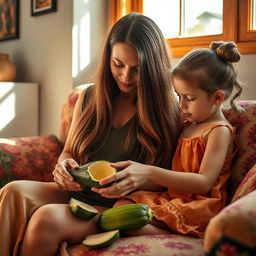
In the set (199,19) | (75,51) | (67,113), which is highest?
(199,19)

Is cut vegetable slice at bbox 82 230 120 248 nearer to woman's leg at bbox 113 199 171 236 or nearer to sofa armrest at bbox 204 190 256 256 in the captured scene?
woman's leg at bbox 113 199 171 236

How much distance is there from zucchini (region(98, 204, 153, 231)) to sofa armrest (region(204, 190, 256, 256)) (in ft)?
1.34

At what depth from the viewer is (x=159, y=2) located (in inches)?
104

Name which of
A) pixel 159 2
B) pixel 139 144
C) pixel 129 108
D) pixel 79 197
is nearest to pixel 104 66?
pixel 129 108

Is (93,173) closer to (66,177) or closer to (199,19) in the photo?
(66,177)

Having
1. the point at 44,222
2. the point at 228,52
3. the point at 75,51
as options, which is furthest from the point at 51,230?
the point at 75,51

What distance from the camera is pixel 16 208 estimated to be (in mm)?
1469

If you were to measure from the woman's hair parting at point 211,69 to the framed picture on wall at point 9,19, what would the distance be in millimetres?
1803

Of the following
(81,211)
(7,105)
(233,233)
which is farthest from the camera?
(7,105)

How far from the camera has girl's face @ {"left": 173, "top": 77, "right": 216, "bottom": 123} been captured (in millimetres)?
1551

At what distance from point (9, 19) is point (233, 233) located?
8.51 ft

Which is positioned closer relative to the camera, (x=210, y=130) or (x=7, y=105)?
(x=210, y=130)

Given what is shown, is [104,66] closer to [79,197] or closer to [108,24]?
[79,197]

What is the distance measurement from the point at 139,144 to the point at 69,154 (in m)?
0.31
